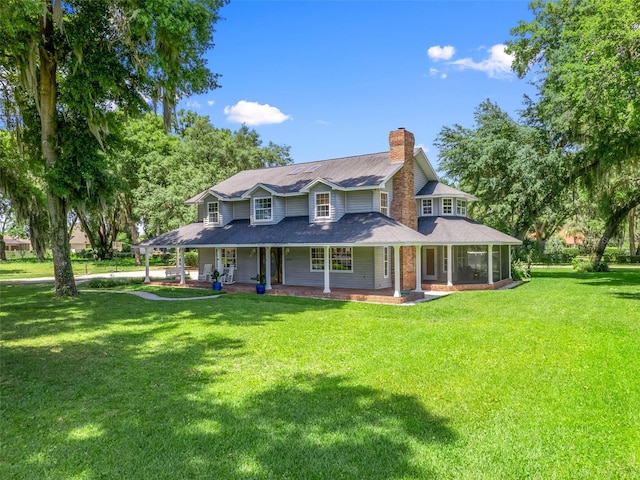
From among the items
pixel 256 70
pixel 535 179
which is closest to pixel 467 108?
pixel 535 179

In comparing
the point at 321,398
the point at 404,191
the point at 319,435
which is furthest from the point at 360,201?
the point at 319,435

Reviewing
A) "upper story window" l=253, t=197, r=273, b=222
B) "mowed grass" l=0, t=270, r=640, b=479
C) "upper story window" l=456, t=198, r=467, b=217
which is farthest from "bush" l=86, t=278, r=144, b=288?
"upper story window" l=456, t=198, r=467, b=217

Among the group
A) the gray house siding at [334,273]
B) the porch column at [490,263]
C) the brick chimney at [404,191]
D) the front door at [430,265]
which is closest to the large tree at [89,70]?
the gray house siding at [334,273]

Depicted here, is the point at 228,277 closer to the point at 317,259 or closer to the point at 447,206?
the point at 317,259

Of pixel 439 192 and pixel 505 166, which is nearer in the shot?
pixel 439 192

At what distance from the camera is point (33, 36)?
1347 cm

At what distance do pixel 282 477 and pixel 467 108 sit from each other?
89.6 ft

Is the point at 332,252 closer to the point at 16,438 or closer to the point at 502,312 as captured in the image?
the point at 502,312

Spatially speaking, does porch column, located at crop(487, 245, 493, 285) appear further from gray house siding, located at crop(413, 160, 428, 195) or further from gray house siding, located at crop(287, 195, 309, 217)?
gray house siding, located at crop(287, 195, 309, 217)

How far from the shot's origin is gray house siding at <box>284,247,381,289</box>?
18.2 meters

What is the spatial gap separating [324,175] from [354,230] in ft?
17.8

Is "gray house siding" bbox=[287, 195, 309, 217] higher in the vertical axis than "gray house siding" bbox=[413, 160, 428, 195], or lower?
lower

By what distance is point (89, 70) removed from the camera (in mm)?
13789

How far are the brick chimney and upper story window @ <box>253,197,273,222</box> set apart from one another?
6306 millimetres
